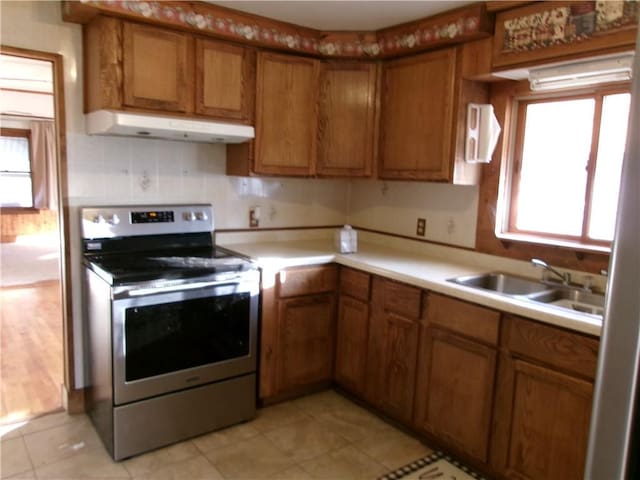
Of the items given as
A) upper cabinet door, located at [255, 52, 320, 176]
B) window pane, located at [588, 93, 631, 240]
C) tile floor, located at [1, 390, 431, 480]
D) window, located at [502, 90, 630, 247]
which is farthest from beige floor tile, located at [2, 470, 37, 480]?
window pane, located at [588, 93, 631, 240]

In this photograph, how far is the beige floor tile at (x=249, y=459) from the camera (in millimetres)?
2260

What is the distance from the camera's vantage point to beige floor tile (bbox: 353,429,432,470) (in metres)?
2.39

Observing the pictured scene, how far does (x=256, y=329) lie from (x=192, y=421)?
21.9 inches

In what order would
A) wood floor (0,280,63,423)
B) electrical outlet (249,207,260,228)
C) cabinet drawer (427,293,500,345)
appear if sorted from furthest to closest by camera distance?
electrical outlet (249,207,260,228) → wood floor (0,280,63,423) → cabinet drawer (427,293,500,345)

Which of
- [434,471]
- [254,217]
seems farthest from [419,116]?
[434,471]

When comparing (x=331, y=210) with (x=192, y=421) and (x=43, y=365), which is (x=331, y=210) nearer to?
(x=192, y=421)

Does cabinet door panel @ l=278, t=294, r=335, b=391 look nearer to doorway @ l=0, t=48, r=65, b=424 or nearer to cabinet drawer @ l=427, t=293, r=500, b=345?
cabinet drawer @ l=427, t=293, r=500, b=345

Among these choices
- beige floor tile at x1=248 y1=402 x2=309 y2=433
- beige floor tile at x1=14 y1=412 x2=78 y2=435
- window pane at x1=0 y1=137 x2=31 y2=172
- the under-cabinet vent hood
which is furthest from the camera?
window pane at x1=0 y1=137 x2=31 y2=172

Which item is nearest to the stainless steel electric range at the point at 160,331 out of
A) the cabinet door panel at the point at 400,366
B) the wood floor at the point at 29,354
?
the wood floor at the point at 29,354

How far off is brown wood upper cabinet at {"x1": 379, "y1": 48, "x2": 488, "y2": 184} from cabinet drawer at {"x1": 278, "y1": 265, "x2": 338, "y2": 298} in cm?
70

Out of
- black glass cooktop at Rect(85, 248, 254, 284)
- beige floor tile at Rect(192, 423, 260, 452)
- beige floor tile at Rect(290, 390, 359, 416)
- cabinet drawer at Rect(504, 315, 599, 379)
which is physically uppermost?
black glass cooktop at Rect(85, 248, 254, 284)

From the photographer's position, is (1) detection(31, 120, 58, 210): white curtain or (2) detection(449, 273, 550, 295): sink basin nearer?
(2) detection(449, 273, 550, 295): sink basin

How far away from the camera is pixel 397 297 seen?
101 inches

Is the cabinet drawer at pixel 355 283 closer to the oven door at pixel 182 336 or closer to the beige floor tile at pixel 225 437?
the oven door at pixel 182 336
